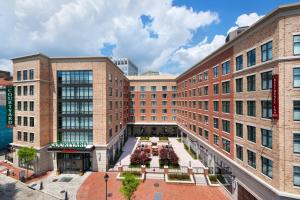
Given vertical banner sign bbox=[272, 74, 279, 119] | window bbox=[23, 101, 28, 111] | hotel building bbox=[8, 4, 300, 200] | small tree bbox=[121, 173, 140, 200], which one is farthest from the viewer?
window bbox=[23, 101, 28, 111]

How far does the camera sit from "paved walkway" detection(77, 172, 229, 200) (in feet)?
71.5

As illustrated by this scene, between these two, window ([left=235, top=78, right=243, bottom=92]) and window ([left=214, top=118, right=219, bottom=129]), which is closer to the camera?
window ([left=235, top=78, right=243, bottom=92])

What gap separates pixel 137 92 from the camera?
58.9m

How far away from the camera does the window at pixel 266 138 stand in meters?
15.5

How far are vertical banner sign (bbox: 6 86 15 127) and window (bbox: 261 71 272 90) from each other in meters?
A: 38.9

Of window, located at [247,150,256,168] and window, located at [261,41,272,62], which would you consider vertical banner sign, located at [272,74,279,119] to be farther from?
window, located at [247,150,256,168]

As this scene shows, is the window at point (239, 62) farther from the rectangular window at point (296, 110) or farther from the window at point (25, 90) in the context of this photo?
the window at point (25, 90)

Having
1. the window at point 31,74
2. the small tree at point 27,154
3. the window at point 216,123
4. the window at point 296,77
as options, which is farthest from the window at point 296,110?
the window at point 31,74

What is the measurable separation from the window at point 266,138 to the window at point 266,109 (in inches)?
54.8

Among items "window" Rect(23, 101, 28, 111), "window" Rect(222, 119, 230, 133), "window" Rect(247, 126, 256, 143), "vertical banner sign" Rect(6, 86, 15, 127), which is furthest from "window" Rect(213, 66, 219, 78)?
"vertical banner sign" Rect(6, 86, 15, 127)

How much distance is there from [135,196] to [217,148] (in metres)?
14.2

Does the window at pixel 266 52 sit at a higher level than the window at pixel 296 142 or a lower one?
higher

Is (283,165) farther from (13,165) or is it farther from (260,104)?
(13,165)

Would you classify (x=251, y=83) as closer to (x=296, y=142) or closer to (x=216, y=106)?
(x=296, y=142)
